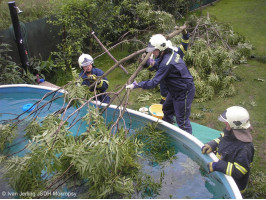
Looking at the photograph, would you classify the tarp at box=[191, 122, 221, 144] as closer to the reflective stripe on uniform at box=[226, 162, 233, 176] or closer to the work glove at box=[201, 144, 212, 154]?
the work glove at box=[201, 144, 212, 154]

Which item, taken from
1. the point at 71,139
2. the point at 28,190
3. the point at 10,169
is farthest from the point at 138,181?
the point at 10,169

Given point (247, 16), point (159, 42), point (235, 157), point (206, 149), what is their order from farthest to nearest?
1. point (247, 16)
2. point (159, 42)
3. point (206, 149)
4. point (235, 157)

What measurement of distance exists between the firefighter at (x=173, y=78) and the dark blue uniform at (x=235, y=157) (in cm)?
116

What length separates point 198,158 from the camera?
3844 mm

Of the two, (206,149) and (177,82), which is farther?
(177,82)

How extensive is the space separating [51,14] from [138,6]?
2557mm

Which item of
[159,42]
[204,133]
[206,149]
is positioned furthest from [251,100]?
[159,42]

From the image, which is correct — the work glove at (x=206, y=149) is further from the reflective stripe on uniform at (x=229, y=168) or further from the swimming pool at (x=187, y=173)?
the reflective stripe on uniform at (x=229, y=168)

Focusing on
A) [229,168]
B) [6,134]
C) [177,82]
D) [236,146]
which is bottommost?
[6,134]

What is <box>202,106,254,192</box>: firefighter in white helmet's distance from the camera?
286 centimetres

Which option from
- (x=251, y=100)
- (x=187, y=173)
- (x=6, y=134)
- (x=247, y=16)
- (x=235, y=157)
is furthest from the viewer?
(x=247, y=16)

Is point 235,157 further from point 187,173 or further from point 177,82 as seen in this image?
point 177,82

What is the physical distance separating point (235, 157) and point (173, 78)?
1.65m

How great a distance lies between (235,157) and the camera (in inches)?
117
